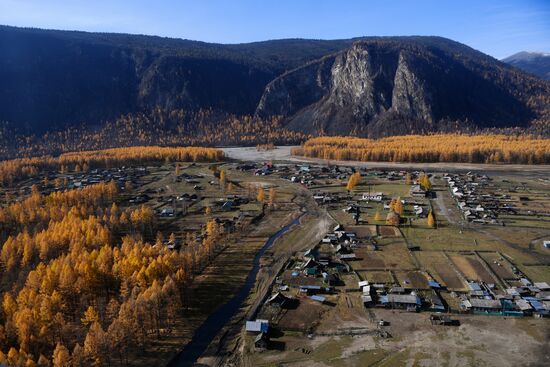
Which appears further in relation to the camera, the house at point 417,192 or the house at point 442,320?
the house at point 417,192

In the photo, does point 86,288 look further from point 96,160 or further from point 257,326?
point 96,160

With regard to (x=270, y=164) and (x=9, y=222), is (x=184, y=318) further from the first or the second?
(x=270, y=164)

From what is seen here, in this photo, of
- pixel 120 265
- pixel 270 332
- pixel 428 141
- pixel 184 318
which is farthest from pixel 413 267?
pixel 428 141

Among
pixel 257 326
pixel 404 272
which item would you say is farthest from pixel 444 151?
pixel 257 326

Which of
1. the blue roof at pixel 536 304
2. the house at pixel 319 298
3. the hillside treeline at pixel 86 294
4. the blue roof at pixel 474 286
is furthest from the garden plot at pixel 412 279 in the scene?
the hillside treeline at pixel 86 294

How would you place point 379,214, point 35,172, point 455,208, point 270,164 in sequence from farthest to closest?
point 270,164 < point 35,172 < point 455,208 < point 379,214

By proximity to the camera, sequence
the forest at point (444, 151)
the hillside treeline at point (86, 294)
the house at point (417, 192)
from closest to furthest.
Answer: the hillside treeline at point (86, 294) → the house at point (417, 192) → the forest at point (444, 151)

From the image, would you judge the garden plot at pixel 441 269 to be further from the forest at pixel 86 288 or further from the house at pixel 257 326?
the forest at pixel 86 288
